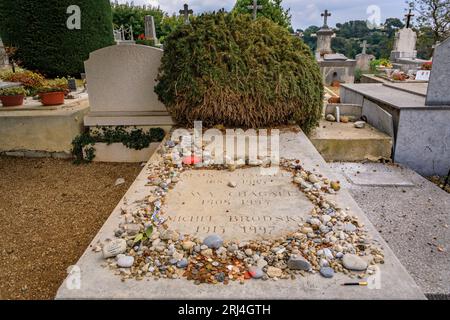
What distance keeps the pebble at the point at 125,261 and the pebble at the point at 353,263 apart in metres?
1.19

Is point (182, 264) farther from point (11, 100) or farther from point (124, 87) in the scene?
point (11, 100)

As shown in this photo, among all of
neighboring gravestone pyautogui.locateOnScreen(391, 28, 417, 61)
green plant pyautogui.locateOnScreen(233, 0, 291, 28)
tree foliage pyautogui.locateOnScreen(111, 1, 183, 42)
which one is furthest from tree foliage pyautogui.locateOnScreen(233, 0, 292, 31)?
tree foliage pyautogui.locateOnScreen(111, 1, 183, 42)

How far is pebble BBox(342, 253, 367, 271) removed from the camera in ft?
5.91

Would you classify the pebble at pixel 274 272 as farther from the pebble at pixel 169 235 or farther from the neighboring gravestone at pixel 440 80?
the neighboring gravestone at pixel 440 80

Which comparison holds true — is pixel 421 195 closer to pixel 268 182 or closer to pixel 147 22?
pixel 268 182

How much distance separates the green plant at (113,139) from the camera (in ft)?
16.1

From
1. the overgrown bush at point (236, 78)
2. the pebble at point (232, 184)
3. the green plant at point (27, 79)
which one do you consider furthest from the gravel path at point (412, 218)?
the green plant at point (27, 79)

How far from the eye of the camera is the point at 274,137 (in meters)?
4.20

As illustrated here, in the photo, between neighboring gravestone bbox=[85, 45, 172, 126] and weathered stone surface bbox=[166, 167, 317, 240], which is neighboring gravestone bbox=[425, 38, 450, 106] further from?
neighboring gravestone bbox=[85, 45, 172, 126]

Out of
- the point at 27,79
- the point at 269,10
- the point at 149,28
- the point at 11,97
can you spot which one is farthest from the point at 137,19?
the point at 11,97

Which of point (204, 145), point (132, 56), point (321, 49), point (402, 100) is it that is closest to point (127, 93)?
point (132, 56)

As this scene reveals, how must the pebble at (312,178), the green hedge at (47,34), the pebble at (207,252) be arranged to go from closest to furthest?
the pebble at (207,252)
the pebble at (312,178)
the green hedge at (47,34)

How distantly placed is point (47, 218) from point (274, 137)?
8.88 ft

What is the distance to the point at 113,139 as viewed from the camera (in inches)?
196
